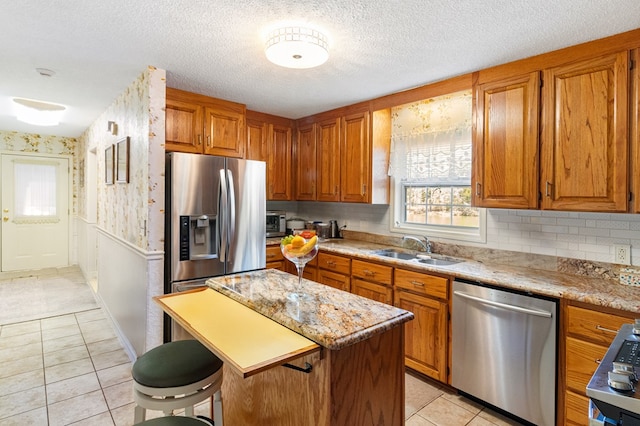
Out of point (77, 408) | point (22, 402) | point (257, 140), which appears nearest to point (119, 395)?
point (77, 408)

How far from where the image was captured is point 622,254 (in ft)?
7.13

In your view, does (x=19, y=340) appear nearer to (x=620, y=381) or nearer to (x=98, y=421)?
(x=98, y=421)

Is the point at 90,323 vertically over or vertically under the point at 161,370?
under

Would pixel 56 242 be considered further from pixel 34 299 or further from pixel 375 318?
pixel 375 318

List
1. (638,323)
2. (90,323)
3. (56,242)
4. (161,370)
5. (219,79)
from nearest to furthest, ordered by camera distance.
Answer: (638,323)
(161,370)
(219,79)
(90,323)
(56,242)

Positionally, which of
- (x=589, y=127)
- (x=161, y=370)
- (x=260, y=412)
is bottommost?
(x=260, y=412)

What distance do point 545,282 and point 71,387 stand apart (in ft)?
10.9

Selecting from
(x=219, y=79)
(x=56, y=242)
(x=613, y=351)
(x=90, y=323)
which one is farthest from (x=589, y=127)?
(x=56, y=242)

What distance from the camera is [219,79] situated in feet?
9.27

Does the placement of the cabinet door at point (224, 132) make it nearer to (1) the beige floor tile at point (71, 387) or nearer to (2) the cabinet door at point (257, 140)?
(2) the cabinet door at point (257, 140)

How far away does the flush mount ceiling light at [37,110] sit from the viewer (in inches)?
147

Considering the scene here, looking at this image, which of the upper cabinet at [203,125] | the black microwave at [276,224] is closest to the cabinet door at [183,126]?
the upper cabinet at [203,125]

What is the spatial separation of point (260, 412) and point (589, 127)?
242 centimetres

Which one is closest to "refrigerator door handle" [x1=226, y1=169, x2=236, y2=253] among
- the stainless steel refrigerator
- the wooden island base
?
the stainless steel refrigerator
